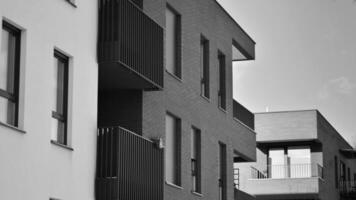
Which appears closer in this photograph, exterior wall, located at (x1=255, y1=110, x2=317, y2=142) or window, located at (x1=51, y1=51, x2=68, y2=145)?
window, located at (x1=51, y1=51, x2=68, y2=145)

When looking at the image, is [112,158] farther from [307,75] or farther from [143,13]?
[307,75]

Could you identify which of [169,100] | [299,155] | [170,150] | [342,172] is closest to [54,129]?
[169,100]

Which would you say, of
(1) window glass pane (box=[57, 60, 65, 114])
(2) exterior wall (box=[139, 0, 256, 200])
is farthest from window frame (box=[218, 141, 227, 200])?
(1) window glass pane (box=[57, 60, 65, 114])

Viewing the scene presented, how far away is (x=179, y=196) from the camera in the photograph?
28.4 metres

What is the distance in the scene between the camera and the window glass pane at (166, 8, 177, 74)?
28891 millimetres

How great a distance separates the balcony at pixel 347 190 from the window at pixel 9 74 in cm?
4390

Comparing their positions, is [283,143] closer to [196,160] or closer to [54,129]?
[196,160]

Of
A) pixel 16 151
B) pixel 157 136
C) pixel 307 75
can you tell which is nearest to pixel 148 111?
pixel 157 136

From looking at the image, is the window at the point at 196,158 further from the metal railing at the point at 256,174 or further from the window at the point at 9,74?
the metal railing at the point at 256,174

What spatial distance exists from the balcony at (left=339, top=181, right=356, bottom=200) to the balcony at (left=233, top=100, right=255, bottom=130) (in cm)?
2326

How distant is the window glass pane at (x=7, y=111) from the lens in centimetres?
1891

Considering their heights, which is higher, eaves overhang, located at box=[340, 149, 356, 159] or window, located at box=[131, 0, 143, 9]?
eaves overhang, located at box=[340, 149, 356, 159]

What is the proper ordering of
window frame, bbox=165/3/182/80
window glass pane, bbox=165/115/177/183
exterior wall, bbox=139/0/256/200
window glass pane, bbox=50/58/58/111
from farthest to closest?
window frame, bbox=165/3/182/80 < window glass pane, bbox=165/115/177/183 < exterior wall, bbox=139/0/256/200 < window glass pane, bbox=50/58/58/111

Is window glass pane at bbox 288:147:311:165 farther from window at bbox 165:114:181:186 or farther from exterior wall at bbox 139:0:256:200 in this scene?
window at bbox 165:114:181:186
